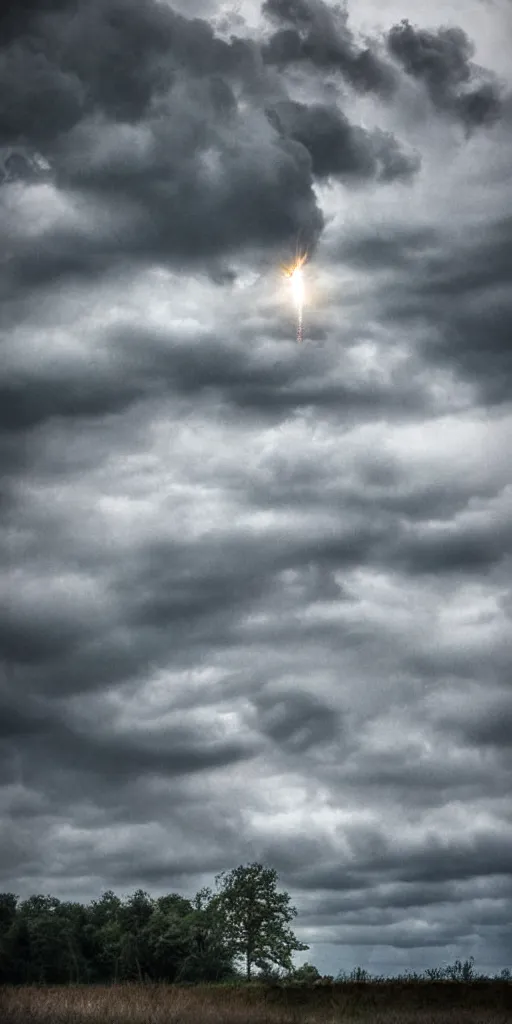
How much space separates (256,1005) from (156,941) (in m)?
20.5

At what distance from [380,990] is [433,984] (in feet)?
9.96

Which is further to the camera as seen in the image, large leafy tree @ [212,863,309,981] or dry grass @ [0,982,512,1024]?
large leafy tree @ [212,863,309,981]

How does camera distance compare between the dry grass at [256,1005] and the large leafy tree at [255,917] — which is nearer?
the dry grass at [256,1005]

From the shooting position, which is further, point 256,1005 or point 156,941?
point 156,941

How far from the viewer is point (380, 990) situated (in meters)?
51.6

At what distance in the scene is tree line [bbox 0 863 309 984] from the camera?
221ft

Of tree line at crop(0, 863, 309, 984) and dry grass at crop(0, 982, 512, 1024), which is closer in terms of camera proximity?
dry grass at crop(0, 982, 512, 1024)

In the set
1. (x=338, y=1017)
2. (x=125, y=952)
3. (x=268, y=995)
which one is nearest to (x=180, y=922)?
(x=125, y=952)

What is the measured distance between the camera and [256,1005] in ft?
156

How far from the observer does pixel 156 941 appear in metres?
66.9

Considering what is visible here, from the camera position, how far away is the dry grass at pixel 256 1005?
3947 centimetres

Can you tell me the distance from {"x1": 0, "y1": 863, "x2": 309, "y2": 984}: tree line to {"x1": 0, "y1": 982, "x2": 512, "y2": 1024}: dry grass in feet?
28.1

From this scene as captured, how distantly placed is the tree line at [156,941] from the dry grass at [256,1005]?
8567 mm

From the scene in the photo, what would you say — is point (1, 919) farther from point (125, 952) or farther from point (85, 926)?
point (125, 952)
